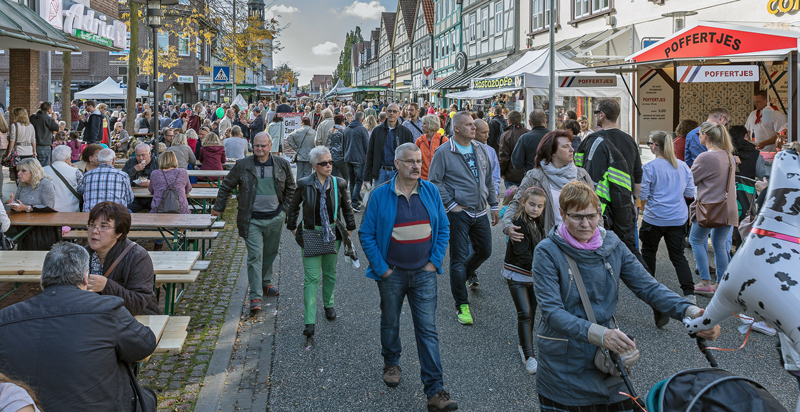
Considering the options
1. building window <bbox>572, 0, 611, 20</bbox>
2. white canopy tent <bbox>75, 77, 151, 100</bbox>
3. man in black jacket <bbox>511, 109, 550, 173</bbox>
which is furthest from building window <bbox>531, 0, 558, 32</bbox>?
man in black jacket <bbox>511, 109, 550, 173</bbox>

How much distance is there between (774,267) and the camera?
2.66 meters

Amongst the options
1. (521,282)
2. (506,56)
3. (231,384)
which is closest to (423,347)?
(521,282)

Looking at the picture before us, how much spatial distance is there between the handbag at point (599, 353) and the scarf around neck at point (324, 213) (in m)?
3.31

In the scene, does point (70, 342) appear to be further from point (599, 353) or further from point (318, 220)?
point (318, 220)

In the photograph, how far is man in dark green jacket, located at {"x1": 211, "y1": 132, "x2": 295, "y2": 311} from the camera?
6.84m

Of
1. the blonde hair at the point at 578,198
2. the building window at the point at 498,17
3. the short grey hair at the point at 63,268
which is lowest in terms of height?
the short grey hair at the point at 63,268

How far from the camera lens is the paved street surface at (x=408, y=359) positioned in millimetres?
4680

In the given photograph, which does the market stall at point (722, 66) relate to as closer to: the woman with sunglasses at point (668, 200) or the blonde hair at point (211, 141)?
the woman with sunglasses at point (668, 200)

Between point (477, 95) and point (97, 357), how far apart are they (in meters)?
19.5

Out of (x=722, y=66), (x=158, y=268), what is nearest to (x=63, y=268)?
(x=158, y=268)

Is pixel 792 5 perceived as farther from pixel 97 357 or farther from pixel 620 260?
pixel 97 357

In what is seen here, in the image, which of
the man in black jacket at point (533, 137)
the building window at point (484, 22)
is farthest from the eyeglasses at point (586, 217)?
the building window at point (484, 22)

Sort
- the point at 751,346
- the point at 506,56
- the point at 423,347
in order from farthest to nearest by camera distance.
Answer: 1. the point at 506,56
2. the point at 751,346
3. the point at 423,347

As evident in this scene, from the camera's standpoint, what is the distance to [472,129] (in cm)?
624
